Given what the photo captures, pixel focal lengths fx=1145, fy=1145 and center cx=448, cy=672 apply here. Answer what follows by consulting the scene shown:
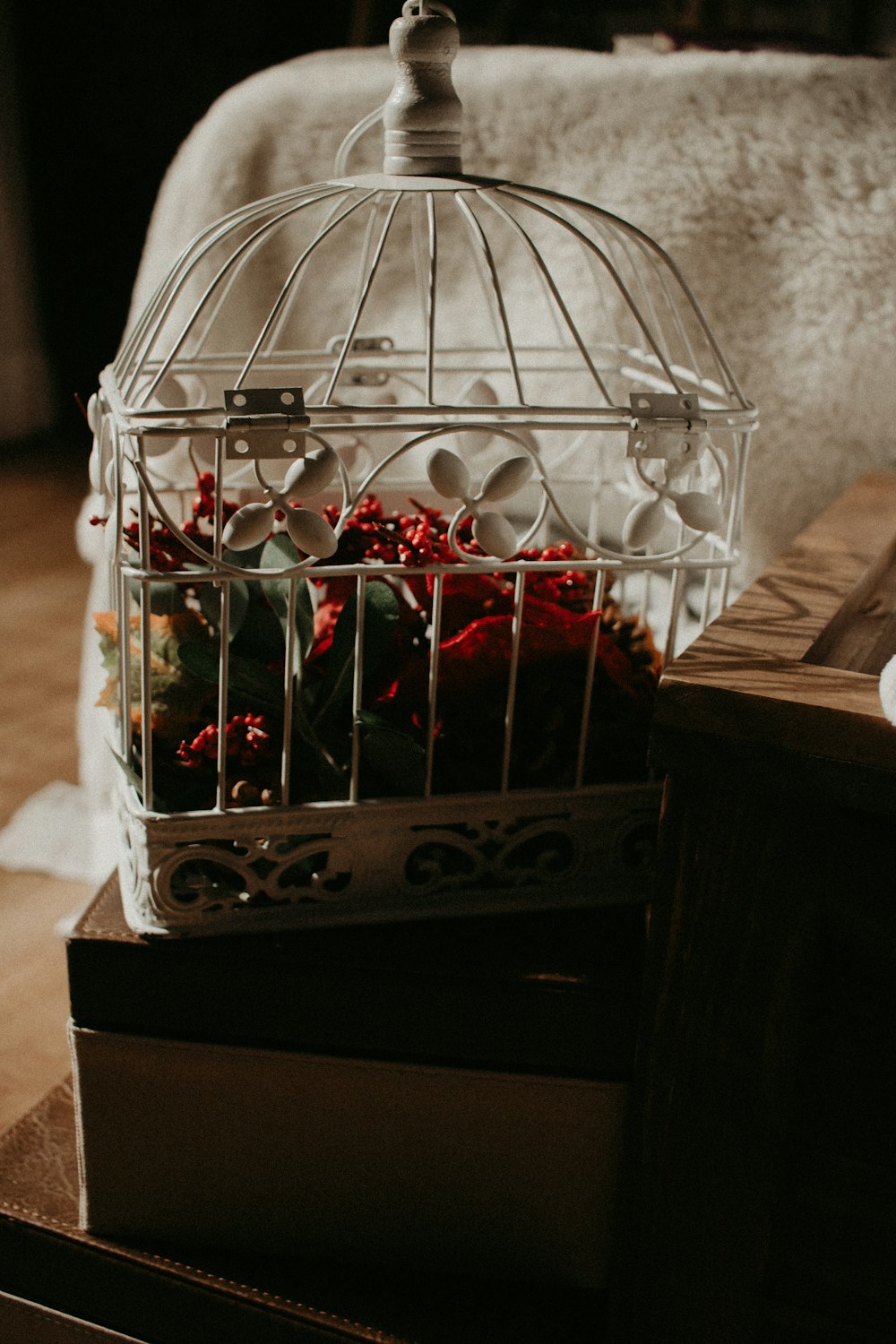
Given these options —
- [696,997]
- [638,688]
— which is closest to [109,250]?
[638,688]

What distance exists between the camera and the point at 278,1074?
1.91ft

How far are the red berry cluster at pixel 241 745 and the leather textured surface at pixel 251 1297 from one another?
27cm

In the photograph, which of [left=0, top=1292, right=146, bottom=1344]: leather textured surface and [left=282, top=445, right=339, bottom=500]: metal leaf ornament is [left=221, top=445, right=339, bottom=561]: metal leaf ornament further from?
[left=0, top=1292, right=146, bottom=1344]: leather textured surface

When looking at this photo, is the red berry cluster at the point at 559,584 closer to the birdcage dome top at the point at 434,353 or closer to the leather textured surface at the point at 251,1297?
the birdcage dome top at the point at 434,353

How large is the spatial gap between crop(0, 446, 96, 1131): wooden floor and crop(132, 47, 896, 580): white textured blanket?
1.95 ft

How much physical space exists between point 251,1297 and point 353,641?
0.34 meters

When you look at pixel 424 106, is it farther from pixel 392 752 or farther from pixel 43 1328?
pixel 43 1328

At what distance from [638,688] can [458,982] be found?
194 millimetres

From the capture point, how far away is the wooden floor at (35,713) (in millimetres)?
932

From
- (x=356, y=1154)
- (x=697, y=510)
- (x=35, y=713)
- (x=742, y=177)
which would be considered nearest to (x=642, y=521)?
(x=697, y=510)

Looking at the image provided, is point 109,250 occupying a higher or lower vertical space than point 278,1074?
higher

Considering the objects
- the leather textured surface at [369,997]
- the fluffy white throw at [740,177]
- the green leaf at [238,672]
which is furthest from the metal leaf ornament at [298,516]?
the fluffy white throw at [740,177]

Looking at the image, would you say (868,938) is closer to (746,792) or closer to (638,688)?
(746,792)

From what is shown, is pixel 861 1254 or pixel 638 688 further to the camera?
pixel 638 688
